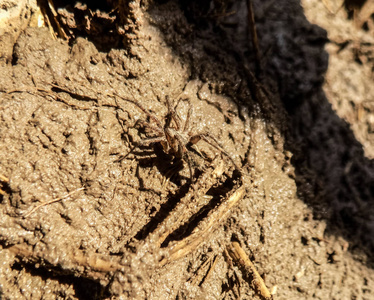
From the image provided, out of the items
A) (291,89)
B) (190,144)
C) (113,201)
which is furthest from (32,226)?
(291,89)

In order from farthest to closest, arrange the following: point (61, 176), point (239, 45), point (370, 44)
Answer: point (370, 44)
point (239, 45)
point (61, 176)

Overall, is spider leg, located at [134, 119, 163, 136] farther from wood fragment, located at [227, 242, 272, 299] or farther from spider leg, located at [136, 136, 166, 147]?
wood fragment, located at [227, 242, 272, 299]

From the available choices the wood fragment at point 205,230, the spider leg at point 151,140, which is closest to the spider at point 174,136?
the spider leg at point 151,140

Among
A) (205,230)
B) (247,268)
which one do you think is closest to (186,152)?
(205,230)

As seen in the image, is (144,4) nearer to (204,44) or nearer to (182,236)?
(204,44)

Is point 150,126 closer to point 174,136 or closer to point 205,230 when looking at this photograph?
point 174,136

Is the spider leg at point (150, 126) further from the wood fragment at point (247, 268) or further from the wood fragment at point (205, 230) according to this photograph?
the wood fragment at point (247, 268)

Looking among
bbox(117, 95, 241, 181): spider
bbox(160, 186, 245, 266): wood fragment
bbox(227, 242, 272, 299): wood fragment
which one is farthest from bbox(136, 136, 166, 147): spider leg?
bbox(227, 242, 272, 299): wood fragment
